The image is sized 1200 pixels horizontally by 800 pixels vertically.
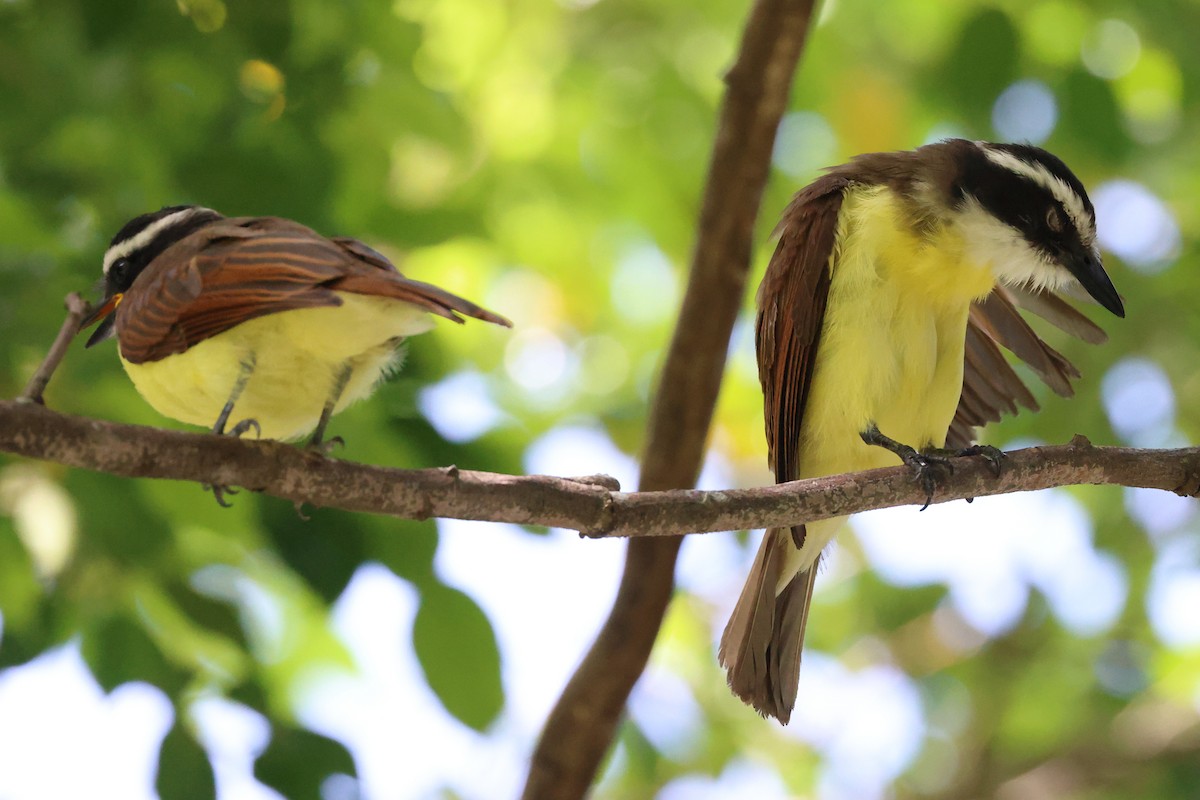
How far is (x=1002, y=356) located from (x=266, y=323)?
2.18m

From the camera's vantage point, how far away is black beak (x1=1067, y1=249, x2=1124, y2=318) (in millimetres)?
3043

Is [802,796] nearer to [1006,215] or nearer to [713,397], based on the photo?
[713,397]

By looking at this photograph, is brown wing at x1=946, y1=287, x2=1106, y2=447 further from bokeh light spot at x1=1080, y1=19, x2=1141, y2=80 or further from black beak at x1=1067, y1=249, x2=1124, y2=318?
bokeh light spot at x1=1080, y1=19, x2=1141, y2=80

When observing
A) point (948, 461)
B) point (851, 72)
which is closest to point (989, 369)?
point (948, 461)

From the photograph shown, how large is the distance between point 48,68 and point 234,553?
1.40 metres

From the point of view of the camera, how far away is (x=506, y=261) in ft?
15.3

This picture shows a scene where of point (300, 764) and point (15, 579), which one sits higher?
point (15, 579)

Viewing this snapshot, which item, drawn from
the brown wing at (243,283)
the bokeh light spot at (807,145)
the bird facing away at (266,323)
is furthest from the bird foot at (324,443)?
the bokeh light spot at (807,145)

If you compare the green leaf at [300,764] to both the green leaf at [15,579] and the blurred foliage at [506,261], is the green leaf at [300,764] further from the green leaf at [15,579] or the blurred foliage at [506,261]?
the green leaf at [15,579]

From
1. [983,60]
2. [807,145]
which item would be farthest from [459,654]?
[807,145]

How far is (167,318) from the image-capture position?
7.95 feet

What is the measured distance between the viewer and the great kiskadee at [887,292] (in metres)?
3.07

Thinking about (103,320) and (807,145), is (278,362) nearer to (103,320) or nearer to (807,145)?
(103,320)

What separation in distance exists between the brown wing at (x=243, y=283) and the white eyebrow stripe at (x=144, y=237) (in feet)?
1.18
